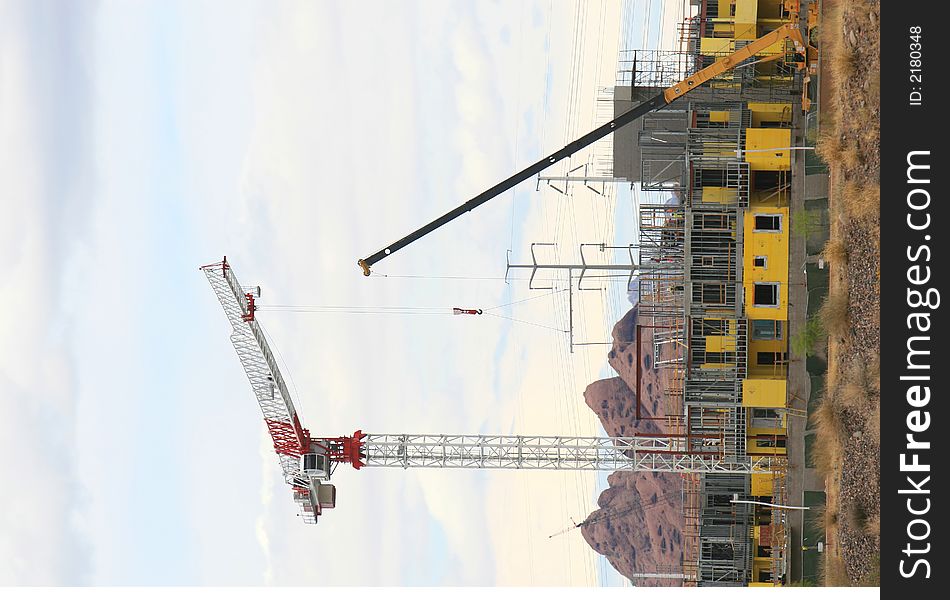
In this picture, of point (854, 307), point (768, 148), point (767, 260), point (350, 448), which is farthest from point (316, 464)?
point (854, 307)

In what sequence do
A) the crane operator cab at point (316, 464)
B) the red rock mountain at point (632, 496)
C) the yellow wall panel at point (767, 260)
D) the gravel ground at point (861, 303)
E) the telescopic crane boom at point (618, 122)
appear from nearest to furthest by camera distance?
1. the gravel ground at point (861, 303)
2. the telescopic crane boom at point (618, 122)
3. the crane operator cab at point (316, 464)
4. the yellow wall panel at point (767, 260)
5. the red rock mountain at point (632, 496)

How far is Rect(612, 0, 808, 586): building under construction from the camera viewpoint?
48219 millimetres

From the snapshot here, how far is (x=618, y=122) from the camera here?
45125mm

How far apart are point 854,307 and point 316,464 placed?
25.4m

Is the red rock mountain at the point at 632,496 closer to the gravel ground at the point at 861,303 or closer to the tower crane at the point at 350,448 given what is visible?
the tower crane at the point at 350,448

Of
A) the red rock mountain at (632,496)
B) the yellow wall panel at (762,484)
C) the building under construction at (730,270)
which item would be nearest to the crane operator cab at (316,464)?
the building under construction at (730,270)

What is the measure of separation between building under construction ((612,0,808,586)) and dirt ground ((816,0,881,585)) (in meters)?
12.5

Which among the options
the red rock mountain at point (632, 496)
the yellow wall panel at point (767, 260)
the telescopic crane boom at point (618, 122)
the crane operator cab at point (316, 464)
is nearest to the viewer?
the telescopic crane boom at point (618, 122)

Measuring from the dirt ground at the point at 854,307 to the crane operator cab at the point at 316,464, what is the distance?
22.3 metres

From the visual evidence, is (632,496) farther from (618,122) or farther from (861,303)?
(861,303)

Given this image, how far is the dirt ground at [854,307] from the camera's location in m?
31.0

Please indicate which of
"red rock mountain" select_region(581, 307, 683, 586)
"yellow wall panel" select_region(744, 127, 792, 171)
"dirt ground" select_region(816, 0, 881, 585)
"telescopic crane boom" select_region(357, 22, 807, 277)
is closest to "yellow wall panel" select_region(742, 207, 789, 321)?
"yellow wall panel" select_region(744, 127, 792, 171)
